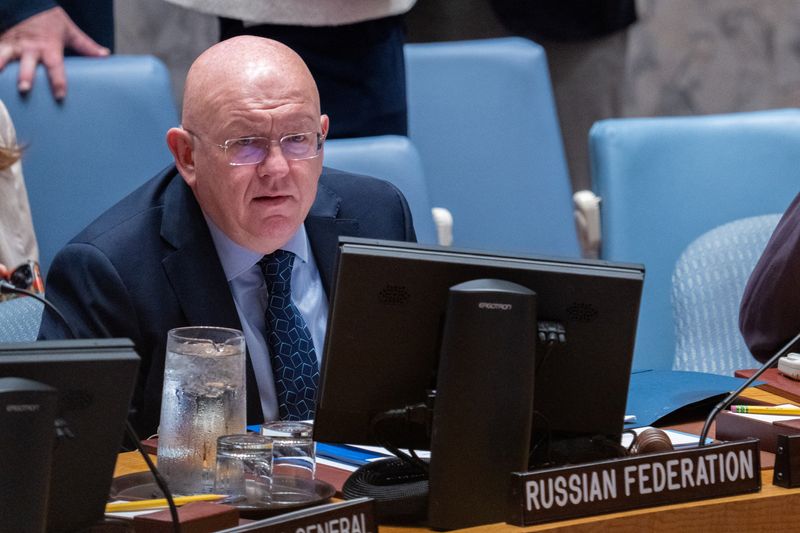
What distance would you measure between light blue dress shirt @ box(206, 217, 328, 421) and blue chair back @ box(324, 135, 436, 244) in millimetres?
616

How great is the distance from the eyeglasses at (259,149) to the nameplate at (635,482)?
794 mm

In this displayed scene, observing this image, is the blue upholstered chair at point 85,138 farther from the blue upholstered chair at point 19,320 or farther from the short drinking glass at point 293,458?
the short drinking glass at point 293,458

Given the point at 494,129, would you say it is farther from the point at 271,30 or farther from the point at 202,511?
the point at 202,511

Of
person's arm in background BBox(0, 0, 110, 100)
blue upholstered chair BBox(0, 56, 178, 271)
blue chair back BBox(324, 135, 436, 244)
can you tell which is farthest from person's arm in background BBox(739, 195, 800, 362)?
person's arm in background BBox(0, 0, 110, 100)

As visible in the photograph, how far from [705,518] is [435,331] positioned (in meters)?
0.35

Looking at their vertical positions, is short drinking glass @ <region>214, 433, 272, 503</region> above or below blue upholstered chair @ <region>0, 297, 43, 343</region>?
below

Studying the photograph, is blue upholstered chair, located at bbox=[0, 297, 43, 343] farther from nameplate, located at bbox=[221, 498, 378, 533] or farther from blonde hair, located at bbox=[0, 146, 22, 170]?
nameplate, located at bbox=[221, 498, 378, 533]

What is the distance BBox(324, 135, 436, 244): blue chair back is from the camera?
8.92 ft

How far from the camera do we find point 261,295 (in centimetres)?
203

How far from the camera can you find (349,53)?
2838 millimetres

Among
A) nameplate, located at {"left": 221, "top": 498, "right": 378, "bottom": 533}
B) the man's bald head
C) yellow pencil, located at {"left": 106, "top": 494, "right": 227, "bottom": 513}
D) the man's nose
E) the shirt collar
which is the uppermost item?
the man's bald head

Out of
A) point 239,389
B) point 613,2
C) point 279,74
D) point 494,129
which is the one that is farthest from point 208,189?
point 613,2

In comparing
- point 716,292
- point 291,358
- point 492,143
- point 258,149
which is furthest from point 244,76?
point 492,143

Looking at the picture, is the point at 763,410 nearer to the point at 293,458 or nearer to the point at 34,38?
the point at 293,458
